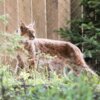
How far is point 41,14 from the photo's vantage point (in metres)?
5.04

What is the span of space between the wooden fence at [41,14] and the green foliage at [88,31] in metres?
0.16

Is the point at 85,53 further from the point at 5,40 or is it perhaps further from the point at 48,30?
the point at 5,40

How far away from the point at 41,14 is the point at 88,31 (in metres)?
0.57

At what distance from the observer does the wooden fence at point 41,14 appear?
4.62m

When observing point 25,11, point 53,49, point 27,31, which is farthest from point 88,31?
point 27,31

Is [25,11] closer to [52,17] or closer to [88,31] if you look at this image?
[52,17]

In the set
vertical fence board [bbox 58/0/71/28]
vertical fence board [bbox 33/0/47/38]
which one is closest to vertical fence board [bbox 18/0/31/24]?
vertical fence board [bbox 33/0/47/38]

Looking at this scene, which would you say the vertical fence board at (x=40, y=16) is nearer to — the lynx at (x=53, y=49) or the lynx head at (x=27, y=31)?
the lynx at (x=53, y=49)

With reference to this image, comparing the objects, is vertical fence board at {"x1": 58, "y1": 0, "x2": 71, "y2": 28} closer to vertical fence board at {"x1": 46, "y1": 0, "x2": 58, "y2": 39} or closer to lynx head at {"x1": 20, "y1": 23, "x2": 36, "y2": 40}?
vertical fence board at {"x1": 46, "y1": 0, "x2": 58, "y2": 39}

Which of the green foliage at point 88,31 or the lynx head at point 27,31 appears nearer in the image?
the lynx head at point 27,31

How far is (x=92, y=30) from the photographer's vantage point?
4.93 m

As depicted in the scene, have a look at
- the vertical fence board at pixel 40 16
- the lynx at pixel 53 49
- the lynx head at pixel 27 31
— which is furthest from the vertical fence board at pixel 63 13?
the lynx head at pixel 27 31

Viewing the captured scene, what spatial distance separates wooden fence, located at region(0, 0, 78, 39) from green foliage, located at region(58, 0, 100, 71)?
16 centimetres

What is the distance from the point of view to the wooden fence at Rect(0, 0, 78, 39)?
4625mm
